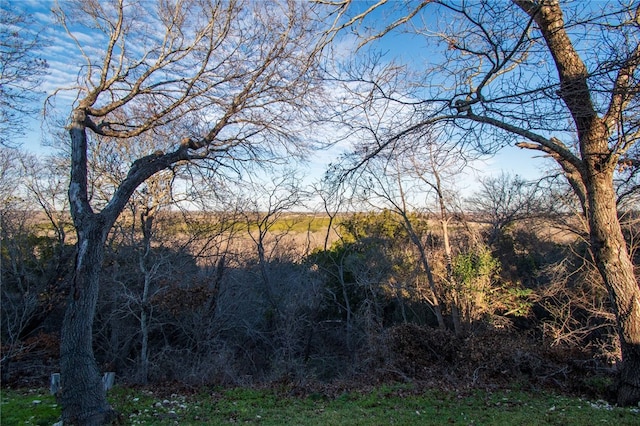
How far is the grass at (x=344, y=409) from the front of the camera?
19.2 ft

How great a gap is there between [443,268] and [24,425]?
14076 mm

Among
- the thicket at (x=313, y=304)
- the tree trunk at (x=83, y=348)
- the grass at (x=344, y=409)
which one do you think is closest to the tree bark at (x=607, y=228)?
the grass at (x=344, y=409)

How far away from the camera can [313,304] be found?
15.5m

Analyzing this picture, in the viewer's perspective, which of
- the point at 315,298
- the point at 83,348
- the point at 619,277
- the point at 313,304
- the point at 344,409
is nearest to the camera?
the point at 83,348

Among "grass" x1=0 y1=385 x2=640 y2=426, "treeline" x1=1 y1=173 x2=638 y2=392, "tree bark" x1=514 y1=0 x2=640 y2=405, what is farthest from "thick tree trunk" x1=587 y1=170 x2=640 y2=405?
"treeline" x1=1 y1=173 x2=638 y2=392

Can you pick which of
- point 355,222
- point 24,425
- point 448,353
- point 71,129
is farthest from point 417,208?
point 24,425

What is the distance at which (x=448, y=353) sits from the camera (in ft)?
36.4

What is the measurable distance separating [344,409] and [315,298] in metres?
8.86

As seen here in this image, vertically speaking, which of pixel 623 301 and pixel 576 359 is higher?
pixel 623 301

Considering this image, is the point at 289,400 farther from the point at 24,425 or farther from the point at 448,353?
the point at 448,353

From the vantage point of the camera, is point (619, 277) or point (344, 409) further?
point (344, 409)

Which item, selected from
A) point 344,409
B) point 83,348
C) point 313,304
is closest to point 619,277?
point 344,409

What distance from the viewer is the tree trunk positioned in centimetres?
570

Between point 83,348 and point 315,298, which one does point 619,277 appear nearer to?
point 83,348
